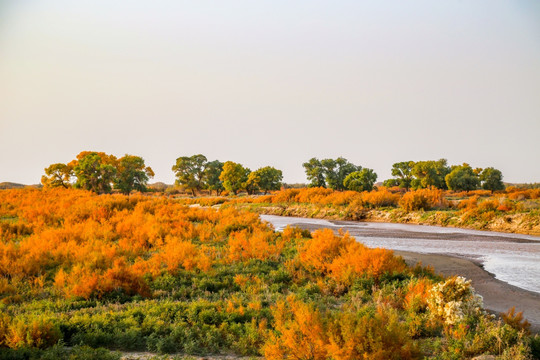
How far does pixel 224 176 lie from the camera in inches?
3147

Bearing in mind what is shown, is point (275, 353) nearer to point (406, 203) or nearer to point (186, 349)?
point (186, 349)

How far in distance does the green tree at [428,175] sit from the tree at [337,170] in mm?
11654

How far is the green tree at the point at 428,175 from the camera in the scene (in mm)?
68375

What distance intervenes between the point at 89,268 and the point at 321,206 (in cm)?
3242

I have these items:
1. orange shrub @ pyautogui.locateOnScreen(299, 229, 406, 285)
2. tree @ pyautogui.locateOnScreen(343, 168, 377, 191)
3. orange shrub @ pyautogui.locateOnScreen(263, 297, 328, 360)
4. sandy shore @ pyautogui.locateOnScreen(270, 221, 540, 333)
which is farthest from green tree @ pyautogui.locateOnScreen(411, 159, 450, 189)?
orange shrub @ pyautogui.locateOnScreen(263, 297, 328, 360)

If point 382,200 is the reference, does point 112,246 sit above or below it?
below

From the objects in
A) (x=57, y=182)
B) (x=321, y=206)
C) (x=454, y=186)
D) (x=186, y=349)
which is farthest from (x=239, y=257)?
(x=454, y=186)

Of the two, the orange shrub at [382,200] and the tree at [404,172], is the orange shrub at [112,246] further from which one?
the tree at [404,172]

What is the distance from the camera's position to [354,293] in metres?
10.2

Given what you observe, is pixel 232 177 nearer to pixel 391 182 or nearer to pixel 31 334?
pixel 391 182

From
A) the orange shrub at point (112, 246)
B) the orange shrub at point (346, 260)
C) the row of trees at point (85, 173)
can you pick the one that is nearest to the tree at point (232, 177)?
the row of trees at point (85, 173)

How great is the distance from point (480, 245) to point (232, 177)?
62.6 metres

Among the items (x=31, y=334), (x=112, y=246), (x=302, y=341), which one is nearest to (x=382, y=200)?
(x=112, y=246)

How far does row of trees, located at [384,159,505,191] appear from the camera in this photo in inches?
2670
